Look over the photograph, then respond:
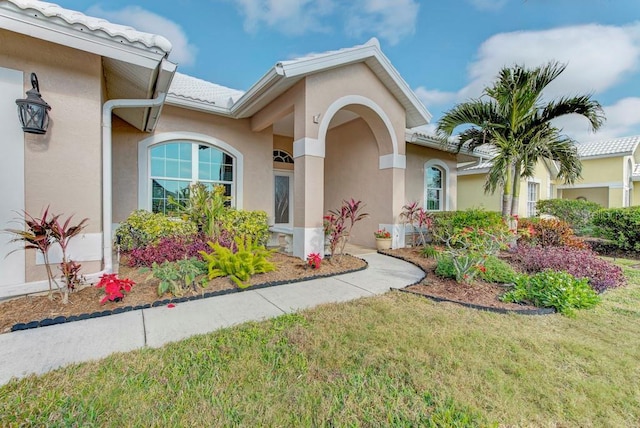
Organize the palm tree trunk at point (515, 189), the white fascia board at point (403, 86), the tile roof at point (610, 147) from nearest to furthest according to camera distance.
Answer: the white fascia board at point (403, 86) < the palm tree trunk at point (515, 189) < the tile roof at point (610, 147)

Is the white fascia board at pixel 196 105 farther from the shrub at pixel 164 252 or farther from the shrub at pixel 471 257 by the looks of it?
the shrub at pixel 471 257

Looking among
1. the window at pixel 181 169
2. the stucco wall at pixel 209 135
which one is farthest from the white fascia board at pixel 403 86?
the window at pixel 181 169

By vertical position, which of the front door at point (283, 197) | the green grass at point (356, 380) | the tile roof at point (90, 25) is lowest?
the green grass at point (356, 380)

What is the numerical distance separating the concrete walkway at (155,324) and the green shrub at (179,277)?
420 millimetres

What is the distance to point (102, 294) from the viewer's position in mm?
4363

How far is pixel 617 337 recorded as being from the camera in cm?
353

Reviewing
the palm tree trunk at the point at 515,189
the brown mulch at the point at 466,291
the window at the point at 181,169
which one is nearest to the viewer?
the brown mulch at the point at 466,291

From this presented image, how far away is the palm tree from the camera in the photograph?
7777mm

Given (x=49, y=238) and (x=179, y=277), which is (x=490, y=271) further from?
(x=49, y=238)

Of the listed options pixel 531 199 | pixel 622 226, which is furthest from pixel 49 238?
pixel 531 199

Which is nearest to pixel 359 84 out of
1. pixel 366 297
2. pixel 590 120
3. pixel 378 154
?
pixel 378 154

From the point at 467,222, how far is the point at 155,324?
8422 millimetres

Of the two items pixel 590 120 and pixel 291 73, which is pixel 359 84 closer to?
pixel 291 73

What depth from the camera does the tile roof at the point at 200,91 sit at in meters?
8.60
